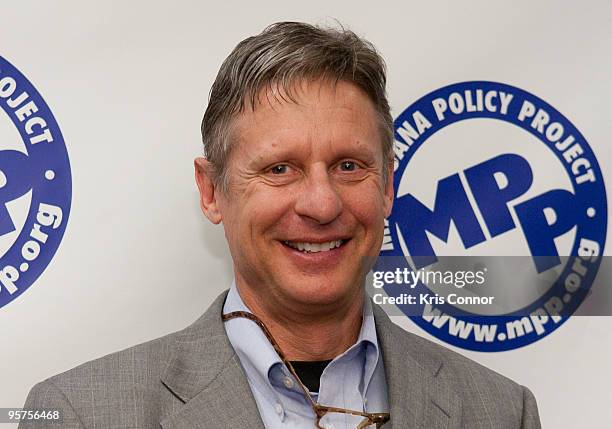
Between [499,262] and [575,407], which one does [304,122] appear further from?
[575,407]

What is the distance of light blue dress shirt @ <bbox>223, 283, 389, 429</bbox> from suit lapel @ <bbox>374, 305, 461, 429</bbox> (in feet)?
0.11

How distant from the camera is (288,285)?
143cm

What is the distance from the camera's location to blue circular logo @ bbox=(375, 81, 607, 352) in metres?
1.94

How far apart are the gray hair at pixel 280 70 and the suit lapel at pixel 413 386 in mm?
317

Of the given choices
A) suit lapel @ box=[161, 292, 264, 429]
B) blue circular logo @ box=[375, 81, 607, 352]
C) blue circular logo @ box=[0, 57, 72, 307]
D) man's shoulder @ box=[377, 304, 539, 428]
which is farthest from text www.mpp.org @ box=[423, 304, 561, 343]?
blue circular logo @ box=[0, 57, 72, 307]

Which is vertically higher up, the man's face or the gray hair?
the gray hair

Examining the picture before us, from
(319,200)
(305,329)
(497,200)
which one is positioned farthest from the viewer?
(497,200)

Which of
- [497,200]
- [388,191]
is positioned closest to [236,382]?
[388,191]

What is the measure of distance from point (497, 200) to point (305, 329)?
2.15 ft

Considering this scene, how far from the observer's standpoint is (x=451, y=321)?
194 cm

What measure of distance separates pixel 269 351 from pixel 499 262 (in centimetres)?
72

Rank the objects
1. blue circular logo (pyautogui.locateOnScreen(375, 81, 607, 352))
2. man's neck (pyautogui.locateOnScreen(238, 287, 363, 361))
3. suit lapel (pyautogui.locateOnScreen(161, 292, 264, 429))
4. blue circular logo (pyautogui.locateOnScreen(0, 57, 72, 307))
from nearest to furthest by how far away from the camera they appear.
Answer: suit lapel (pyautogui.locateOnScreen(161, 292, 264, 429)) < man's neck (pyautogui.locateOnScreen(238, 287, 363, 361)) < blue circular logo (pyautogui.locateOnScreen(0, 57, 72, 307)) < blue circular logo (pyautogui.locateOnScreen(375, 81, 607, 352))

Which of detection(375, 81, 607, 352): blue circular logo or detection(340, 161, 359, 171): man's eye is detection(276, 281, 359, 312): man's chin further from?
detection(375, 81, 607, 352): blue circular logo

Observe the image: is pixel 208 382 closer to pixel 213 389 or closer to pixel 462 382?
pixel 213 389
